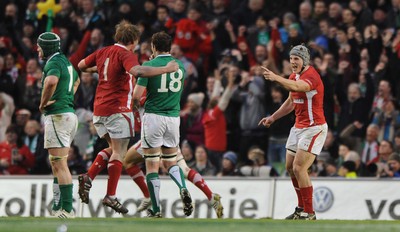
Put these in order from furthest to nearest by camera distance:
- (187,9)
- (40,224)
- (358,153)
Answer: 1. (187,9)
2. (358,153)
3. (40,224)

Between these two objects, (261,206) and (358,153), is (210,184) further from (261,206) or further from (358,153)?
(358,153)

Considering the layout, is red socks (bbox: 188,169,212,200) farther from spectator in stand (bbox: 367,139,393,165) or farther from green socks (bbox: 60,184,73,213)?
spectator in stand (bbox: 367,139,393,165)

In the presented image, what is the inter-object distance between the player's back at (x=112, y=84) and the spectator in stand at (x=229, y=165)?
20.1 ft

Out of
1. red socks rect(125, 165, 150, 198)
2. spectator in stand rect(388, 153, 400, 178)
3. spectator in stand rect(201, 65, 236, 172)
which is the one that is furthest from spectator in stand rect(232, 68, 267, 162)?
red socks rect(125, 165, 150, 198)

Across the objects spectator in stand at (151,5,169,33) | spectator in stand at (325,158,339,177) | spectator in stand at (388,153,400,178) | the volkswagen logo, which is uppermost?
spectator in stand at (151,5,169,33)

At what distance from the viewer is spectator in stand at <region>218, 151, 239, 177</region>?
26.8 metres

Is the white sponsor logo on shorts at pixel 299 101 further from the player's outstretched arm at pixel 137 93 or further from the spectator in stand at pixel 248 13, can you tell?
the spectator in stand at pixel 248 13

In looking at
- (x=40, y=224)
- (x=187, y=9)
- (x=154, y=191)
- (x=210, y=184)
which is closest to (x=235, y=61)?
(x=187, y=9)

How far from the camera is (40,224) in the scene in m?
18.8

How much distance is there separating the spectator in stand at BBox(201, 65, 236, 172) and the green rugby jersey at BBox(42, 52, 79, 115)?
314 inches

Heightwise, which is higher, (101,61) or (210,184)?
(101,61)

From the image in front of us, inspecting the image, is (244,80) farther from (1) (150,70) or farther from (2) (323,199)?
(1) (150,70)

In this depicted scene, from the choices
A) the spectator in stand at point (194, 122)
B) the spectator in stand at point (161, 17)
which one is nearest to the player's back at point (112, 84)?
the spectator in stand at point (194, 122)

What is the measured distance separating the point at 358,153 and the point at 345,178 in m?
2.68
